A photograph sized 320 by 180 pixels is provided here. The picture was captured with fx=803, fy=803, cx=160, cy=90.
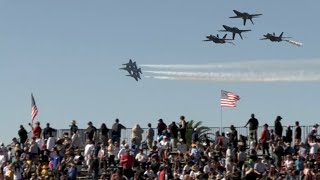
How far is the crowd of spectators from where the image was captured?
31219mm

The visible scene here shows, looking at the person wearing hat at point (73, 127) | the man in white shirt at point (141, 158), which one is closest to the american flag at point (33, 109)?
the person wearing hat at point (73, 127)

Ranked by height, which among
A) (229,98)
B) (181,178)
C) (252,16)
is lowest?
(181,178)

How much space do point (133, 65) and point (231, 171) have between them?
3285 centimetres

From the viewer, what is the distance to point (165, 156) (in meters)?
35.0

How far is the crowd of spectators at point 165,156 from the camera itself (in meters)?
31.2

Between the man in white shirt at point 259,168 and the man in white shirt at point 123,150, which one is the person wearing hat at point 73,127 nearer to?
the man in white shirt at point 123,150

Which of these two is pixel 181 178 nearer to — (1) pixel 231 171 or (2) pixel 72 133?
(1) pixel 231 171

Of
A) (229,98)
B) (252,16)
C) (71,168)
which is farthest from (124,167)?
(252,16)

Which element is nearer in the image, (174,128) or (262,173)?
(262,173)

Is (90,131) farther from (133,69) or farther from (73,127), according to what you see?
(133,69)

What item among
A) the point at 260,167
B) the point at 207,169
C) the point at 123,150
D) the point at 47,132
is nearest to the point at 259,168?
the point at 260,167

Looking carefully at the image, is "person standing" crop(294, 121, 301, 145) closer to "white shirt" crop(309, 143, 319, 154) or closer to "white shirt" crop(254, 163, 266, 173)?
"white shirt" crop(309, 143, 319, 154)

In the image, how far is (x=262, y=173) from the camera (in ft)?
100.0

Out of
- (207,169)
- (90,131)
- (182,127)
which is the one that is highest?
(182,127)
